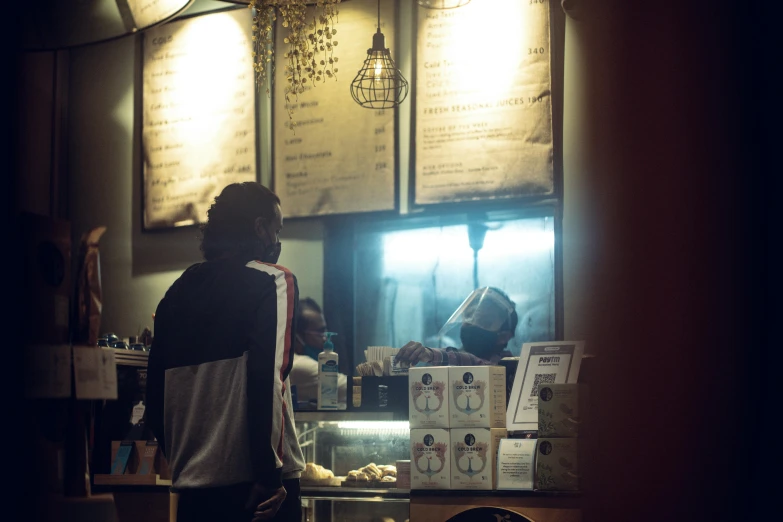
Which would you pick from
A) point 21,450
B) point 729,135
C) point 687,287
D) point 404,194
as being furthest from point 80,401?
point 404,194

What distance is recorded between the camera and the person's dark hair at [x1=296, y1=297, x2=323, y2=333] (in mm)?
4672

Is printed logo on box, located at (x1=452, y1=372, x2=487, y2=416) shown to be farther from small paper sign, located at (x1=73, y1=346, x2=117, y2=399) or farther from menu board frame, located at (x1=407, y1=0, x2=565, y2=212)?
menu board frame, located at (x1=407, y1=0, x2=565, y2=212)

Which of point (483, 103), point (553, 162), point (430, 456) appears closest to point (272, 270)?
point (430, 456)

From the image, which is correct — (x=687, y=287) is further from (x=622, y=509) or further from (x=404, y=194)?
(x=404, y=194)

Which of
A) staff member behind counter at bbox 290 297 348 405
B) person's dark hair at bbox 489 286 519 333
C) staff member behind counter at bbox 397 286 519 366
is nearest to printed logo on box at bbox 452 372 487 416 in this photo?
staff member behind counter at bbox 397 286 519 366

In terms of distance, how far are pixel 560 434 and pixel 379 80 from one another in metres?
2.56

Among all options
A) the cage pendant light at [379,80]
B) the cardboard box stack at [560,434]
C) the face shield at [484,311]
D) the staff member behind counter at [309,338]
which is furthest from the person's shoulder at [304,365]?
the cardboard box stack at [560,434]

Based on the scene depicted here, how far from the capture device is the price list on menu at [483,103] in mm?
4508

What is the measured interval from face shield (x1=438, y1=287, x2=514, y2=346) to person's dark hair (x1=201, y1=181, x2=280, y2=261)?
5.14ft

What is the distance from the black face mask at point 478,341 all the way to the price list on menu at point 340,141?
99cm

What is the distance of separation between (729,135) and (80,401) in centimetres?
109

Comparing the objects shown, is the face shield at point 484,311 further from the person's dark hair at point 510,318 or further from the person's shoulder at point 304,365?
the person's shoulder at point 304,365

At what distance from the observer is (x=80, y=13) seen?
1.70 m

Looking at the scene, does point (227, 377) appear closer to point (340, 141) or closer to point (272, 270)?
point (272, 270)
